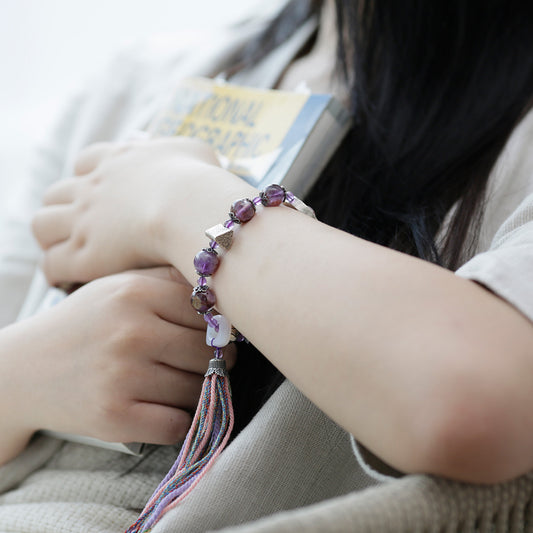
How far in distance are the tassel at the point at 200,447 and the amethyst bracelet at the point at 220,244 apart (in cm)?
1

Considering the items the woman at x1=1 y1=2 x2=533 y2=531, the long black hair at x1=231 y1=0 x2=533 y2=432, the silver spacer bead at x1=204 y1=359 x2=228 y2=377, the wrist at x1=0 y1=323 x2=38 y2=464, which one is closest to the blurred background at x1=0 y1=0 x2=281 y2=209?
the woman at x1=1 y1=2 x2=533 y2=531

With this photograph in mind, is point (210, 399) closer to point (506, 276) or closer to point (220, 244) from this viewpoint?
point (220, 244)

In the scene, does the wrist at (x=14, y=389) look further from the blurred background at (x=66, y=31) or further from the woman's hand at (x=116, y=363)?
the blurred background at (x=66, y=31)

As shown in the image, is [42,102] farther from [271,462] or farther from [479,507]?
[479,507]

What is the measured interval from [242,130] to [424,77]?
9.4 inches

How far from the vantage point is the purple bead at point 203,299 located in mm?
409

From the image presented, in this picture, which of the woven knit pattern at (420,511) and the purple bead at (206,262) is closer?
the woven knit pattern at (420,511)

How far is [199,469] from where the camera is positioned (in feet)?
1.30

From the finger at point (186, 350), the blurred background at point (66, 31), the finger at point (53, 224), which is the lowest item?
the blurred background at point (66, 31)

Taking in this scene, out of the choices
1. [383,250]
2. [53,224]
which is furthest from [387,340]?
[53,224]

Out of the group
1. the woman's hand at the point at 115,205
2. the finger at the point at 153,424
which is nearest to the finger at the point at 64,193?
the woman's hand at the point at 115,205

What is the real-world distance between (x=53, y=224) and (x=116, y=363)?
255 mm

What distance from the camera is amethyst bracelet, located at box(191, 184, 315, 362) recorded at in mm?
401

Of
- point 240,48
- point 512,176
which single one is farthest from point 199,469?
point 240,48
